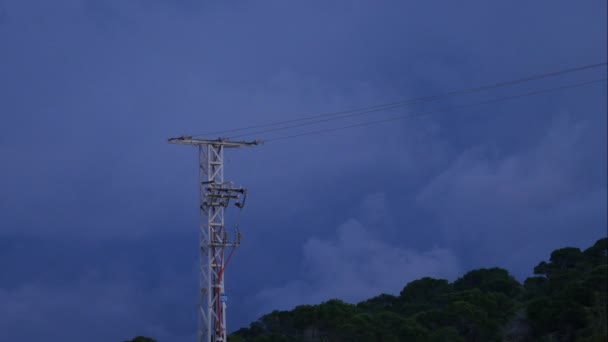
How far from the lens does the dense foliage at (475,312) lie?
2067 inches

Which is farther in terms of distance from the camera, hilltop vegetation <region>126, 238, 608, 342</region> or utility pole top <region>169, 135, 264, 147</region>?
hilltop vegetation <region>126, 238, 608, 342</region>

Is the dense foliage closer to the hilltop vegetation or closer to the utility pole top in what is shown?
the hilltop vegetation

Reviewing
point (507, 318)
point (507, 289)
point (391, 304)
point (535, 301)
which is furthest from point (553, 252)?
point (535, 301)

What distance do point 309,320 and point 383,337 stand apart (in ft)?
22.0

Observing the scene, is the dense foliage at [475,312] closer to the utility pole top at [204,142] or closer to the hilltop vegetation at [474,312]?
the hilltop vegetation at [474,312]

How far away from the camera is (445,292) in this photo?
262 feet

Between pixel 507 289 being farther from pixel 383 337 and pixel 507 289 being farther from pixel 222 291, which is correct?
pixel 222 291

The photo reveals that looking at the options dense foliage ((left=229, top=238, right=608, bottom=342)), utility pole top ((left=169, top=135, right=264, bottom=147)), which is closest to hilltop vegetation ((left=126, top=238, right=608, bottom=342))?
dense foliage ((left=229, top=238, right=608, bottom=342))

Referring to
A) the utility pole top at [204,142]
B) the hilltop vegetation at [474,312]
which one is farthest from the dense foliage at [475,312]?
the utility pole top at [204,142]

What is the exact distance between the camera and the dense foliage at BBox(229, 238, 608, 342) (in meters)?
52.5

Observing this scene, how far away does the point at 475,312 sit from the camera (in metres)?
62.6

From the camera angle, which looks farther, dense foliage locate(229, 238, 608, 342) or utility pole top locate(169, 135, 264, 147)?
dense foliage locate(229, 238, 608, 342)

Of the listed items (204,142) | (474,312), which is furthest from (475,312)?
(204,142)

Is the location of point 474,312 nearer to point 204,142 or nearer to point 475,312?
point 475,312
